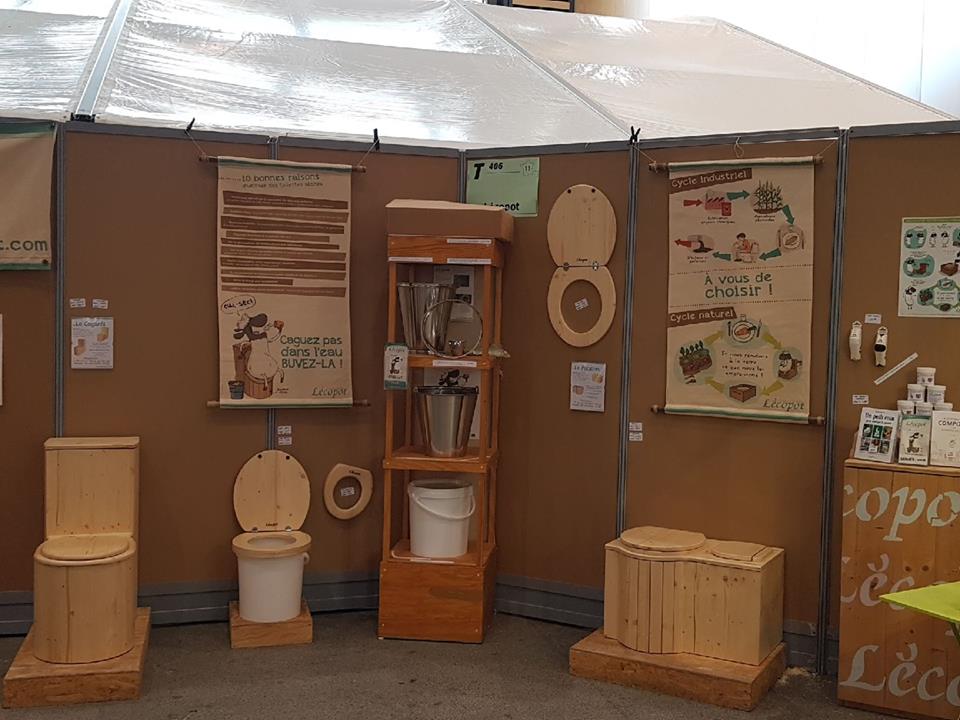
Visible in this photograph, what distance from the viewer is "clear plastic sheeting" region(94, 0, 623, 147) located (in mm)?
4727

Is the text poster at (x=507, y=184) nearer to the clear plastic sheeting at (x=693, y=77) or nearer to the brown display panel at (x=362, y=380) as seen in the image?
the brown display panel at (x=362, y=380)

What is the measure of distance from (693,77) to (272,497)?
3.21 m

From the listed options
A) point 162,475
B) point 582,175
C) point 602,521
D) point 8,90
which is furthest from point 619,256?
point 8,90

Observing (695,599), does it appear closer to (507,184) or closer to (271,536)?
(271,536)

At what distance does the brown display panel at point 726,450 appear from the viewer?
4023mm

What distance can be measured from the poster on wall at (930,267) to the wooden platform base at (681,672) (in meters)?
1.39

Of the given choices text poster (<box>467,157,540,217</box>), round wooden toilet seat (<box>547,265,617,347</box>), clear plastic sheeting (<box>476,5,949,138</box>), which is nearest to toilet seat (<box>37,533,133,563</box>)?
round wooden toilet seat (<box>547,265,617,347</box>)

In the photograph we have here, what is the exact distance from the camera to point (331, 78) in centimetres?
523

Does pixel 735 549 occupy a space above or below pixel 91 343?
below

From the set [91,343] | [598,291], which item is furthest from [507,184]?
[91,343]

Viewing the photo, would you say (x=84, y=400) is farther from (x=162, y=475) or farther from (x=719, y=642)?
(x=719, y=642)

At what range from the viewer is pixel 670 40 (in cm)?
634

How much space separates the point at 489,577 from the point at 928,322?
6.65 ft

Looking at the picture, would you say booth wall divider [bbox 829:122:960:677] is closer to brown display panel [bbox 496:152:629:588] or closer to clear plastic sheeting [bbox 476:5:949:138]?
brown display panel [bbox 496:152:629:588]
